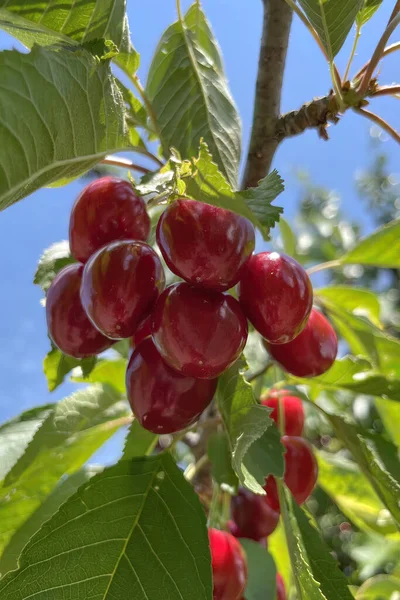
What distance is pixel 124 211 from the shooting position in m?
0.64

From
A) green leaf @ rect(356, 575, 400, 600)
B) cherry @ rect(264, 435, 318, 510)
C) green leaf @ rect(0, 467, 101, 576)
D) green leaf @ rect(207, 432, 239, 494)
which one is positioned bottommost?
green leaf @ rect(356, 575, 400, 600)

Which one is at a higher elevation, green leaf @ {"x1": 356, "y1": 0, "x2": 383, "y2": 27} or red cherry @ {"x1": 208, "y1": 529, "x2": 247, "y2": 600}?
green leaf @ {"x1": 356, "y1": 0, "x2": 383, "y2": 27}

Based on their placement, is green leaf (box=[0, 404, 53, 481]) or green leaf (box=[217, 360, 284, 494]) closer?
green leaf (box=[217, 360, 284, 494])

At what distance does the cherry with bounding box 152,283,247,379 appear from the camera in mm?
542

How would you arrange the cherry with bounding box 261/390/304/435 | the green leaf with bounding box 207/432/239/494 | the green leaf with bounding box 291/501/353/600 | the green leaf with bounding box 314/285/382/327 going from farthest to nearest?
the green leaf with bounding box 314/285/382/327, the cherry with bounding box 261/390/304/435, the green leaf with bounding box 207/432/239/494, the green leaf with bounding box 291/501/353/600

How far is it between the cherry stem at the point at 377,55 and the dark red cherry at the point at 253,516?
Answer: 590 mm

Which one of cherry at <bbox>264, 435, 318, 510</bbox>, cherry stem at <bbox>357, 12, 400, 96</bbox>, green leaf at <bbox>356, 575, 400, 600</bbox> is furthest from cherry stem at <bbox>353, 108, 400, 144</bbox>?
green leaf at <bbox>356, 575, 400, 600</bbox>

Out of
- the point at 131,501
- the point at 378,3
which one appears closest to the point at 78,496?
the point at 131,501

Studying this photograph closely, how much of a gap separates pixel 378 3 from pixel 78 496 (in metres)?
0.67

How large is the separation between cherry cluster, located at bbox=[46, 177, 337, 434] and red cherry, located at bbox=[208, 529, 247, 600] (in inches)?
7.8

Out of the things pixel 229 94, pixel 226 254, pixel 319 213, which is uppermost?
pixel 229 94

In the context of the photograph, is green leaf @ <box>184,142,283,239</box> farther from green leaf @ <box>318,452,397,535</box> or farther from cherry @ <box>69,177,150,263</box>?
green leaf @ <box>318,452,397,535</box>

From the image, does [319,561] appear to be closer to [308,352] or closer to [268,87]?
[308,352]

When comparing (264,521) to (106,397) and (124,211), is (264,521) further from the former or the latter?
(124,211)
